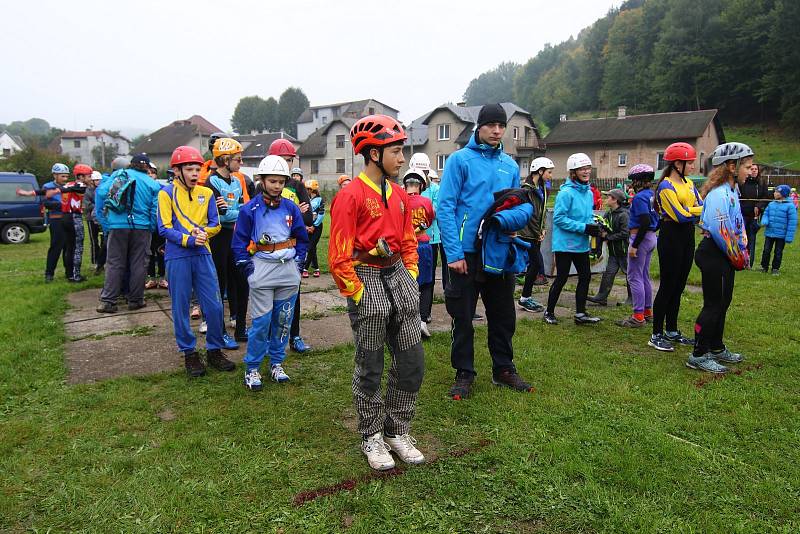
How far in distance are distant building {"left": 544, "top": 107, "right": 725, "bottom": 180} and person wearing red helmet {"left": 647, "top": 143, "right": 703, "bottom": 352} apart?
45370mm

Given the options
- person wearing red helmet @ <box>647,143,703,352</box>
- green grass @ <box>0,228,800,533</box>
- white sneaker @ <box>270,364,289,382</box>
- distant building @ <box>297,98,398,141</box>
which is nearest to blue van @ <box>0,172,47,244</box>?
green grass @ <box>0,228,800,533</box>

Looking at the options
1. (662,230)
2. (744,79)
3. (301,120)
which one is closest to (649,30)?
(744,79)

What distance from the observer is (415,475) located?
3.24 meters

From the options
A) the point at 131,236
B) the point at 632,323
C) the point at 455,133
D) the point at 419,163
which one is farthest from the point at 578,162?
the point at 455,133

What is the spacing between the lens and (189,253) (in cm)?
493

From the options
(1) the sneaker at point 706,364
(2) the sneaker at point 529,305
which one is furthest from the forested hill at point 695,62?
(1) the sneaker at point 706,364

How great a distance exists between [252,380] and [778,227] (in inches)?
451

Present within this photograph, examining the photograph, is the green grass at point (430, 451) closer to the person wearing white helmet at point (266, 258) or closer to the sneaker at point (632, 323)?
the person wearing white helmet at point (266, 258)

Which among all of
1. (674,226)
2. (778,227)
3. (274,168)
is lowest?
(778,227)

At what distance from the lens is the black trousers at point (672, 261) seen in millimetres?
5605

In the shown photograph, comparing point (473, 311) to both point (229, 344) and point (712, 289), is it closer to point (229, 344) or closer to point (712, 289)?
point (712, 289)

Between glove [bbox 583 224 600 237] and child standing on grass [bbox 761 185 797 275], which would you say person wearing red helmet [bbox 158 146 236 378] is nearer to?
glove [bbox 583 224 600 237]

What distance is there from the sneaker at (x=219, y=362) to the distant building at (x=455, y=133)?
4383cm

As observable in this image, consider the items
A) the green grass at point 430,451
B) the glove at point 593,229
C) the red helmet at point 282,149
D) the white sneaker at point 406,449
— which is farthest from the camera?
the glove at point 593,229
